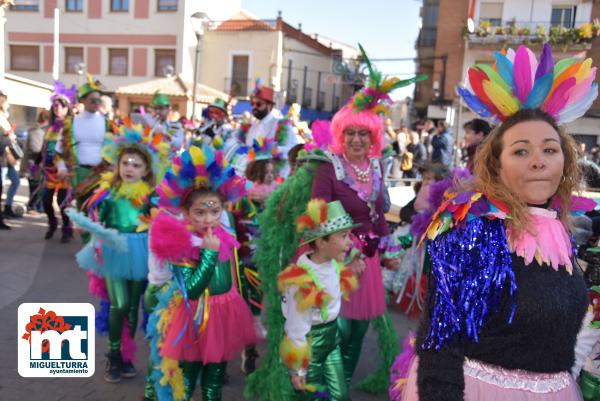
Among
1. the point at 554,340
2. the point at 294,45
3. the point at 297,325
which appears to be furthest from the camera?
the point at 294,45

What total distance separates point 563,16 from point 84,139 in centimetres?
2277

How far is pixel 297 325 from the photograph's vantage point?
270cm

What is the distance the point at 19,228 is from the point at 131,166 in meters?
5.40

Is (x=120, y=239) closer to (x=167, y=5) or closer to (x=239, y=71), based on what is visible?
(x=167, y=5)

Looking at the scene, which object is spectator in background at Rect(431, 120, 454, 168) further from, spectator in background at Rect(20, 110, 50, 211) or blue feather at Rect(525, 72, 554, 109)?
blue feather at Rect(525, 72, 554, 109)

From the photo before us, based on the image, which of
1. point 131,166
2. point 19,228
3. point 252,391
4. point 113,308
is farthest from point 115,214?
point 19,228

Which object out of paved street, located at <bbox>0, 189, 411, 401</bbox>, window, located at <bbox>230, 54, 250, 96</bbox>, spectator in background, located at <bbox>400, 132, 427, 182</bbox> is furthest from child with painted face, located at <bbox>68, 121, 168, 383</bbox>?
window, located at <bbox>230, 54, 250, 96</bbox>

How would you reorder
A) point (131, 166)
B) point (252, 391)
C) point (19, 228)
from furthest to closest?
1. point (19, 228)
2. point (131, 166)
3. point (252, 391)

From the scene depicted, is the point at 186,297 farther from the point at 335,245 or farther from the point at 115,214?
the point at 115,214

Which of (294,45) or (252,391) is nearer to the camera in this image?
(252,391)

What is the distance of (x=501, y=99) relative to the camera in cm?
182

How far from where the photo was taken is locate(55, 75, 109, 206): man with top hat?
6.47 metres

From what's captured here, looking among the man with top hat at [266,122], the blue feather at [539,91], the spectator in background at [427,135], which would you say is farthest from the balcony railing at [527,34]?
the blue feather at [539,91]

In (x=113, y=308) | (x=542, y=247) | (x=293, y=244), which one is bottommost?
(x=113, y=308)
